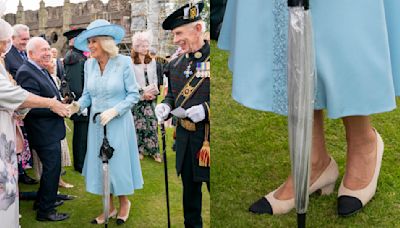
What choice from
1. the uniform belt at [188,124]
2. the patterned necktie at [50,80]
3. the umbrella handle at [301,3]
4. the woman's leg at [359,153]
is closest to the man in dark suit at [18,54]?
the patterned necktie at [50,80]

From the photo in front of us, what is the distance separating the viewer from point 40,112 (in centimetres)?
263

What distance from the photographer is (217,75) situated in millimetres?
1906

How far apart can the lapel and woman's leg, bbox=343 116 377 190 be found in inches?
63.0

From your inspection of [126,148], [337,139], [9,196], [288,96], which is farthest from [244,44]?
[9,196]

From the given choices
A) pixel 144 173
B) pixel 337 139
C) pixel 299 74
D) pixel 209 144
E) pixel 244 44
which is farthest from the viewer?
pixel 144 173

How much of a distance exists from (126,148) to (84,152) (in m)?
0.23

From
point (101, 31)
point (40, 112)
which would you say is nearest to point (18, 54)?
point (40, 112)

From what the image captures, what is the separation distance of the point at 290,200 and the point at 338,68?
0.61 metres

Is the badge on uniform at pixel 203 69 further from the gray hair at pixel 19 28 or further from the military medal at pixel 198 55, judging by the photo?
the gray hair at pixel 19 28

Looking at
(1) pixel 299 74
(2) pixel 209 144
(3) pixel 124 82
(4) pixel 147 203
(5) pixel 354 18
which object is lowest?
(4) pixel 147 203

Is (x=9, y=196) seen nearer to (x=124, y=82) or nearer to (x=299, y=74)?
(x=124, y=82)

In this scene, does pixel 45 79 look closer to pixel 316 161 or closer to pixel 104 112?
pixel 104 112

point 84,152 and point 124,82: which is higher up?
point 124,82

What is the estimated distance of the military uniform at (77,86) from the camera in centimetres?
245
